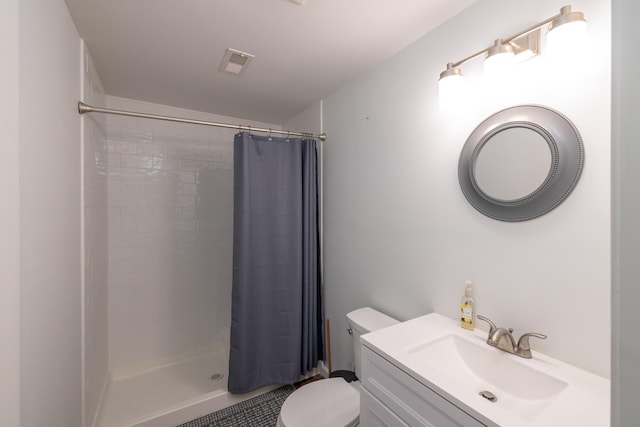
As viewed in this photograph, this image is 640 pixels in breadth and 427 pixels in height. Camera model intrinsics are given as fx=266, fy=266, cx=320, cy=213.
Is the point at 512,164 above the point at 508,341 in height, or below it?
above

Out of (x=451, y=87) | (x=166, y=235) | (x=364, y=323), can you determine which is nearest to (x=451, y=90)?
(x=451, y=87)

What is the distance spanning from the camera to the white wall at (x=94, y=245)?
1.46m

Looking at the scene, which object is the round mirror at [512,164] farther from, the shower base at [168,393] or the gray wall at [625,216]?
the shower base at [168,393]

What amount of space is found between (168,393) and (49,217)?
1.64m

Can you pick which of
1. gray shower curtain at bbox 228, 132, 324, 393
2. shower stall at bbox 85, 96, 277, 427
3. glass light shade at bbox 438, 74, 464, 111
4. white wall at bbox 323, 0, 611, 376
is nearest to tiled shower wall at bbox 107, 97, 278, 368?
shower stall at bbox 85, 96, 277, 427

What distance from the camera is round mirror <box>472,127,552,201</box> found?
38.1 inches

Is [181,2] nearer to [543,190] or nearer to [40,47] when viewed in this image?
[40,47]

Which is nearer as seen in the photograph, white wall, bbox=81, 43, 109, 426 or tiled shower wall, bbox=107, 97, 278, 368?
white wall, bbox=81, 43, 109, 426

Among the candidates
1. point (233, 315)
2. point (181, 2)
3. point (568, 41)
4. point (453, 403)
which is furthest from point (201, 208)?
point (568, 41)

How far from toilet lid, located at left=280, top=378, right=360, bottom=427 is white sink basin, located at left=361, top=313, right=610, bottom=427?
52 centimetres

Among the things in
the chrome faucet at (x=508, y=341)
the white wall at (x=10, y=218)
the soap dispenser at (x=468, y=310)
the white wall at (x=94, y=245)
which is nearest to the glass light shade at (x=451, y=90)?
the soap dispenser at (x=468, y=310)

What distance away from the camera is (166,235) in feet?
7.89

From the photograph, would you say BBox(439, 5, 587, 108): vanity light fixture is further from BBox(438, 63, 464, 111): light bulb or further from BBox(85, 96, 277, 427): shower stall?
BBox(85, 96, 277, 427): shower stall

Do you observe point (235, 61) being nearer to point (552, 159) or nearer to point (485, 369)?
point (552, 159)
